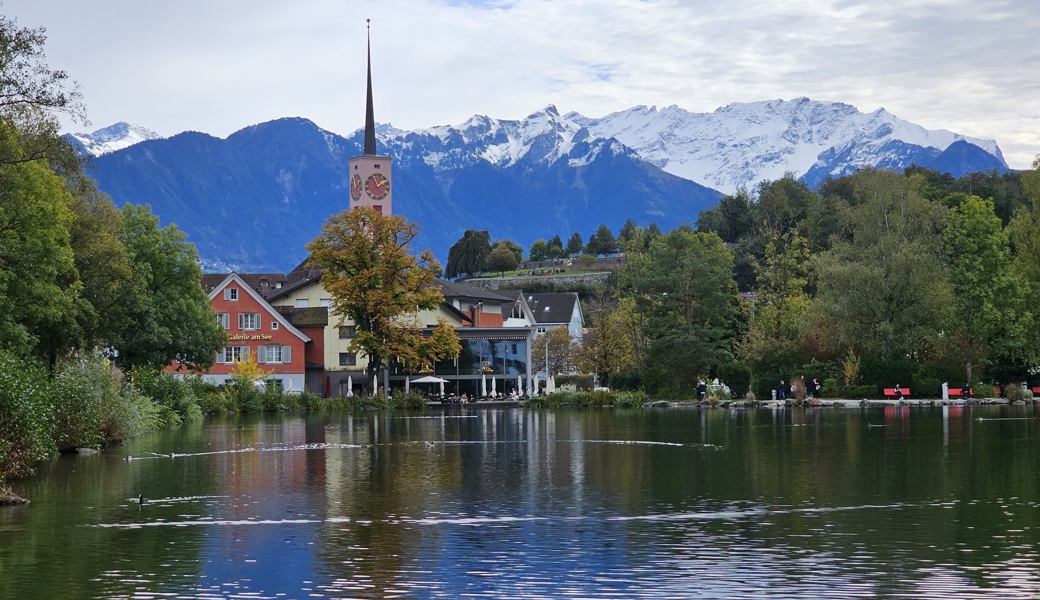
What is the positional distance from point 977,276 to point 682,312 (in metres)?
19.5

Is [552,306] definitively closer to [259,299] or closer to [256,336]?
[259,299]

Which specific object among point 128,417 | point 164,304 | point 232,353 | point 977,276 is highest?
point 977,276

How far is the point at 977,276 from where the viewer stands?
76938mm

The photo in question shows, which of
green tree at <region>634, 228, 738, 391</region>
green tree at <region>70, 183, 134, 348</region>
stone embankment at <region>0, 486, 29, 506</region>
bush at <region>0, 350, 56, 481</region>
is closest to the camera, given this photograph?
stone embankment at <region>0, 486, 29, 506</region>

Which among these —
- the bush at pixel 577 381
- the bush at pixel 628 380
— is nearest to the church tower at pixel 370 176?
the bush at pixel 577 381

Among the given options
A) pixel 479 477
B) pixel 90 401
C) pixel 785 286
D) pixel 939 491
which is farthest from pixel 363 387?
pixel 939 491

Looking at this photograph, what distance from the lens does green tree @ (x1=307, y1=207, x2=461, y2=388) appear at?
79500 millimetres

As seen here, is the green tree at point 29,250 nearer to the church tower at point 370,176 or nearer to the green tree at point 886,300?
the green tree at point 886,300

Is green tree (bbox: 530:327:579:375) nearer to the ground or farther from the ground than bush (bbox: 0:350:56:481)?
farther from the ground

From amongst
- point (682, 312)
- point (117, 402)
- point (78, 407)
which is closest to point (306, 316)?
point (682, 312)

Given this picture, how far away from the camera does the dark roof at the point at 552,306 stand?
154250 millimetres

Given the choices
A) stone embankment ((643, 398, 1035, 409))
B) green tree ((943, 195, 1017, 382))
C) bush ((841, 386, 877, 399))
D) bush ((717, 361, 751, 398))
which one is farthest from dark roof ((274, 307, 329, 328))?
green tree ((943, 195, 1017, 382))

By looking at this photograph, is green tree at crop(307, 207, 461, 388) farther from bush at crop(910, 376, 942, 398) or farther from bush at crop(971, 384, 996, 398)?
bush at crop(971, 384, 996, 398)

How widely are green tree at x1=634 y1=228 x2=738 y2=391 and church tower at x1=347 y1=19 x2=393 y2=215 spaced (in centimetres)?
7035
